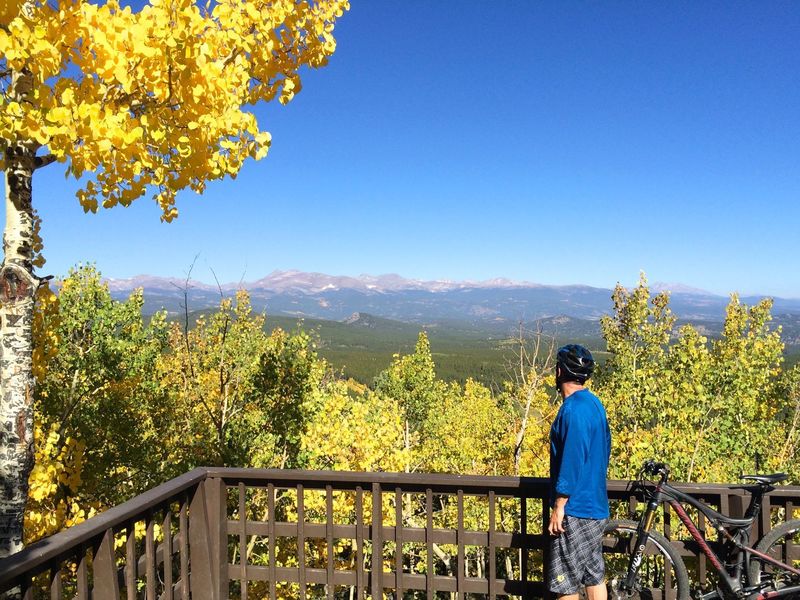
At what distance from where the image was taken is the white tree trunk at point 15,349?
9.76ft

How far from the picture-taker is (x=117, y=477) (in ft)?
44.8

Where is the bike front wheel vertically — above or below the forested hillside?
above

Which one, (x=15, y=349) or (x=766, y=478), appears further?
(x=15, y=349)

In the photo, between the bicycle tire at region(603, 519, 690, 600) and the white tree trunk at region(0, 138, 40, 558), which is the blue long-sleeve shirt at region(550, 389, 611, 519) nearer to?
the bicycle tire at region(603, 519, 690, 600)

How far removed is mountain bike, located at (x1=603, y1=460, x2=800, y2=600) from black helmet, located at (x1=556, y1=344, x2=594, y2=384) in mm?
769

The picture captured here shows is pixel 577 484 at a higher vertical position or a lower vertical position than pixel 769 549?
higher

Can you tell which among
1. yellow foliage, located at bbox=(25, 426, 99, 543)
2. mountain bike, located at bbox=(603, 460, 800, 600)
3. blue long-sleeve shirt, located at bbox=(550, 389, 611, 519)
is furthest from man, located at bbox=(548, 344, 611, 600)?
yellow foliage, located at bbox=(25, 426, 99, 543)

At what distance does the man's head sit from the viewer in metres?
2.75

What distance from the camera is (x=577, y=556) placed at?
8.89ft

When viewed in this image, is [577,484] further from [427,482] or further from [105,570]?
[105,570]

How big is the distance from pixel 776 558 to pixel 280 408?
39.6 ft

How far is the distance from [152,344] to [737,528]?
15.6 metres

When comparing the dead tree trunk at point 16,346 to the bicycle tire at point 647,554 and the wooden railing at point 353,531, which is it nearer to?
the wooden railing at point 353,531

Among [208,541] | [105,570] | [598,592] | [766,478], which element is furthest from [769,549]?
[105,570]
